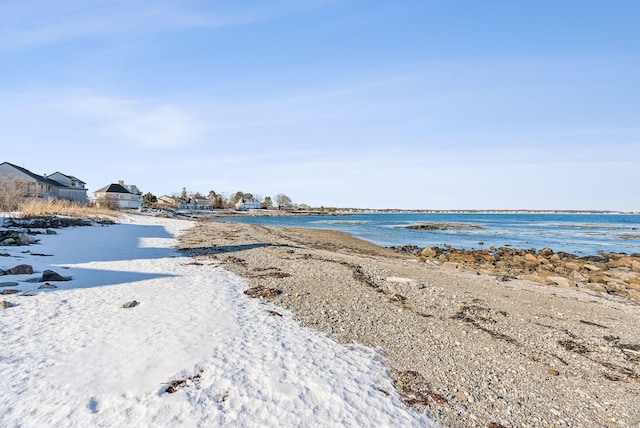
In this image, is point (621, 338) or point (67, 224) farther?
point (67, 224)

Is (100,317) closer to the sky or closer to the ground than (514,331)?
closer to the sky

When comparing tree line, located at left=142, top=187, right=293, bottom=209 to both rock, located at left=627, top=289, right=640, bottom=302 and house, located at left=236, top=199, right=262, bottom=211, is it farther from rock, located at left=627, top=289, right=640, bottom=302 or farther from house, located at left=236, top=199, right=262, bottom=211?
rock, located at left=627, top=289, right=640, bottom=302

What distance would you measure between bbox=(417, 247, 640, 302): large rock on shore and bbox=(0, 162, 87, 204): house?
4568cm

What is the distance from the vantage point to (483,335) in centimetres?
746

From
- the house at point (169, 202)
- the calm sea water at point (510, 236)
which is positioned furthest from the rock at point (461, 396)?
the house at point (169, 202)

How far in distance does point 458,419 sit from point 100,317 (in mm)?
6835

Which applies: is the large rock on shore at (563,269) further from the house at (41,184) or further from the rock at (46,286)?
the house at (41,184)

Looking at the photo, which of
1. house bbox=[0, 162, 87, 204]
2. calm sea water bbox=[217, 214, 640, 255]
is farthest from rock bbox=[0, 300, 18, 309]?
house bbox=[0, 162, 87, 204]

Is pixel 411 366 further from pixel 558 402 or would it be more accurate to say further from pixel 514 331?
pixel 514 331

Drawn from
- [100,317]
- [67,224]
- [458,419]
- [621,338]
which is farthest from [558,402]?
[67,224]

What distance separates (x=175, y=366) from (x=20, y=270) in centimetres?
807

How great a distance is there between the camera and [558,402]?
495cm

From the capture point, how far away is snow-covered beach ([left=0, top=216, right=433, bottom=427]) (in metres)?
4.11

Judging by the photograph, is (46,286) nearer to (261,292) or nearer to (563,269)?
(261,292)
